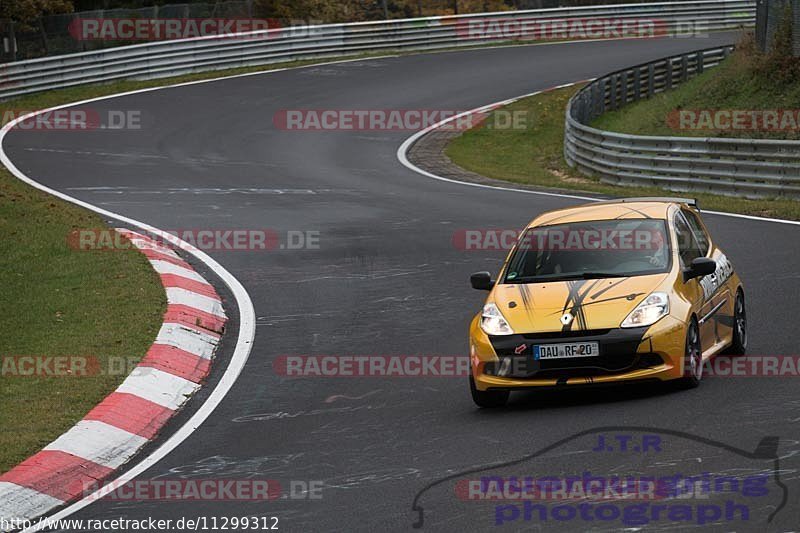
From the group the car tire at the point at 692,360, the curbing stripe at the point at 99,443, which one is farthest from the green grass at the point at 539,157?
the curbing stripe at the point at 99,443

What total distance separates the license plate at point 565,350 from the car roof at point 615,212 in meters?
1.95

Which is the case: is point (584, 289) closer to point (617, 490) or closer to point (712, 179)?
point (617, 490)

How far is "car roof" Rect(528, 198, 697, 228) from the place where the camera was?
11008 millimetres

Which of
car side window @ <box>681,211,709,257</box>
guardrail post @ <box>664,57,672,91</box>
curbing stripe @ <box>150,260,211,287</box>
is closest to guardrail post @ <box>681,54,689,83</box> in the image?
guardrail post @ <box>664,57,672,91</box>

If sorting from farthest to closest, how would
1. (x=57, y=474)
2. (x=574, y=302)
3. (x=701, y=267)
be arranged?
(x=701, y=267), (x=574, y=302), (x=57, y=474)

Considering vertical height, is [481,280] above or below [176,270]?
above

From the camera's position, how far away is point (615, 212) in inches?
437

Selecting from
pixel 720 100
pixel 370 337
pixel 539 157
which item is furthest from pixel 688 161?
pixel 370 337

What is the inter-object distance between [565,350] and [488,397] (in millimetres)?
740

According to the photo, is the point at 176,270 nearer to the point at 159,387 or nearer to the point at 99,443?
the point at 159,387

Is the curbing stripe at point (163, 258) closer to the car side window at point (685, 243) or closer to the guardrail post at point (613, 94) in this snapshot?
the car side window at point (685, 243)

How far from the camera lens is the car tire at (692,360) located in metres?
9.51

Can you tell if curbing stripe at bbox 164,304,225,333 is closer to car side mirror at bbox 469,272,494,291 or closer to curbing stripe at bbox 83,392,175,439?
curbing stripe at bbox 83,392,175,439

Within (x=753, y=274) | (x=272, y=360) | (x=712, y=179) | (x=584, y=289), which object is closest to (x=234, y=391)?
(x=272, y=360)
